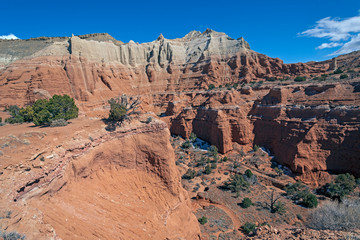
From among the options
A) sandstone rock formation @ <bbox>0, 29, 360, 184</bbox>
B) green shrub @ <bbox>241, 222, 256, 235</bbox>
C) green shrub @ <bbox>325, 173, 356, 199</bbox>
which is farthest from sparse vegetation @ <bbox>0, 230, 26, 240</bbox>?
sandstone rock formation @ <bbox>0, 29, 360, 184</bbox>

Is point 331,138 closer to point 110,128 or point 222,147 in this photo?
point 222,147

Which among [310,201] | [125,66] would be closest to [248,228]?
[310,201]

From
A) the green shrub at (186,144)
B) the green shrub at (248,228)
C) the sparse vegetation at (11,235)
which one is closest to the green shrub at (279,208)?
the green shrub at (248,228)

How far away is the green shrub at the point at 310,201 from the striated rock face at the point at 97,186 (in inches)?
499

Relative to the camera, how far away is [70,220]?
6.57 m

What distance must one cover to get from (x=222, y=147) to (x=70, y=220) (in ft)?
89.8

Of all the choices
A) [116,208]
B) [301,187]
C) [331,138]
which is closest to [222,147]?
[301,187]

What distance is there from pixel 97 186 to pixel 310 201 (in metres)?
20.0

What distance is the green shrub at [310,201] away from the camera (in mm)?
17781

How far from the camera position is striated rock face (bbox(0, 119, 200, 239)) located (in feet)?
20.6

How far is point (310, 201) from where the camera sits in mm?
17922

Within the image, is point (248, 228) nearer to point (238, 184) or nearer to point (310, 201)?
point (238, 184)

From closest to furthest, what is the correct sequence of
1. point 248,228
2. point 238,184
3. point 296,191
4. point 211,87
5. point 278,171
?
point 248,228
point 296,191
point 238,184
point 278,171
point 211,87

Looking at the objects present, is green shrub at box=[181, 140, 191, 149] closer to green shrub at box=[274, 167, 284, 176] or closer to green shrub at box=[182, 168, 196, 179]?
green shrub at box=[182, 168, 196, 179]
